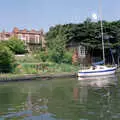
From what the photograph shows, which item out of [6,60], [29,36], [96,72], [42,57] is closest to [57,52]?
[42,57]

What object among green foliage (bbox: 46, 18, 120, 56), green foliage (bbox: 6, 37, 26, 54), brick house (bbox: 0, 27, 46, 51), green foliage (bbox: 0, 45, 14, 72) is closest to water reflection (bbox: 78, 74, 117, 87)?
green foliage (bbox: 0, 45, 14, 72)

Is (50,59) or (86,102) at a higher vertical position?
(50,59)

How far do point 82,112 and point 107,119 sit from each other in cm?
199

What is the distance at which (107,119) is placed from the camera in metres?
13.5

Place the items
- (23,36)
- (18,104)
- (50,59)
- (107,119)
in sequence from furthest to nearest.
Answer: (23,36) < (50,59) < (18,104) < (107,119)

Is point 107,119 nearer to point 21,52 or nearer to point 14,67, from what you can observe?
point 14,67

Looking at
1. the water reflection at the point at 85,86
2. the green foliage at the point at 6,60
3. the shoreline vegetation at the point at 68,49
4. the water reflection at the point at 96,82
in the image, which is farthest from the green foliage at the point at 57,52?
the green foliage at the point at 6,60

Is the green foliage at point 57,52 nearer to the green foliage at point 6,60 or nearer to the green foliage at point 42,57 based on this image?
the green foliage at point 42,57

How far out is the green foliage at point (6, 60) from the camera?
35.9 meters

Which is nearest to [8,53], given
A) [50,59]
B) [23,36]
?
[50,59]

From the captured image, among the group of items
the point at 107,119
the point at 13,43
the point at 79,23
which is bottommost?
the point at 107,119

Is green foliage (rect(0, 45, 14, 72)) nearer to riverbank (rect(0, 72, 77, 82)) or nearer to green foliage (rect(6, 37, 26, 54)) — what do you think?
riverbank (rect(0, 72, 77, 82))

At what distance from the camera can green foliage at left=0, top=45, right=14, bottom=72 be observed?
35.9m

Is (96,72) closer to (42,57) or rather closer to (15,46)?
(42,57)
